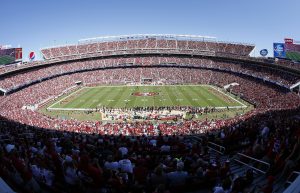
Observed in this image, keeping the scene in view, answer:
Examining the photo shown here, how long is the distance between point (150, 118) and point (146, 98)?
1529 centimetres

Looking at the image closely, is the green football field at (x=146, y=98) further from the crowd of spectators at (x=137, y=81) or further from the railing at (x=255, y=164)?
the railing at (x=255, y=164)

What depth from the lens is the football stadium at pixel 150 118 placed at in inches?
358

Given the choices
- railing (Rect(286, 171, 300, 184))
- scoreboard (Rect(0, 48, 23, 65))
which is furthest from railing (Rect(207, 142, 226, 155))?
scoreboard (Rect(0, 48, 23, 65))

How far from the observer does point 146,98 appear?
207 ft

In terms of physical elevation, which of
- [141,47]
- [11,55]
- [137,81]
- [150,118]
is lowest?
[150,118]

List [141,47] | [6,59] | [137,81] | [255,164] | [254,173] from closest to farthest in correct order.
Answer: [254,173], [255,164], [137,81], [6,59], [141,47]

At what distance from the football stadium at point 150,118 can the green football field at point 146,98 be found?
22cm

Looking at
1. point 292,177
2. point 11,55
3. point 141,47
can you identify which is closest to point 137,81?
point 141,47

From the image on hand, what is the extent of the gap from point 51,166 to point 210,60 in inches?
3489

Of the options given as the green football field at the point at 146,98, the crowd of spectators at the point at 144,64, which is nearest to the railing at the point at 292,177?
the green football field at the point at 146,98

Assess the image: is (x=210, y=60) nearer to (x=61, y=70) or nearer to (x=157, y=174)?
(x=61, y=70)

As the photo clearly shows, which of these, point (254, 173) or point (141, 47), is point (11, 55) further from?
point (254, 173)

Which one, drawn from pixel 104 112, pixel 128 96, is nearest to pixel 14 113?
pixel 104 112

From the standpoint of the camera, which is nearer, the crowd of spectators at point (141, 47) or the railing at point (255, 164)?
the railing at point (255, 164)
